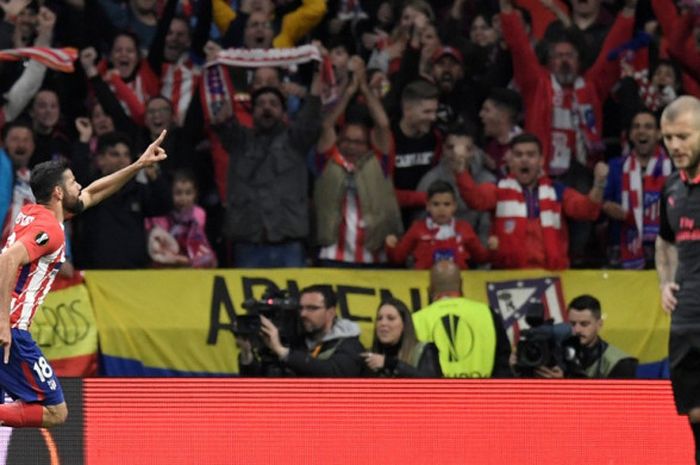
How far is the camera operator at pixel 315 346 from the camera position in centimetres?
1114

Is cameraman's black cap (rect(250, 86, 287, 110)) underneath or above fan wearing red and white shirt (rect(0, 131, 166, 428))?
above

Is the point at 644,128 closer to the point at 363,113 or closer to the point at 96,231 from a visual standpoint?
the point at 363,113

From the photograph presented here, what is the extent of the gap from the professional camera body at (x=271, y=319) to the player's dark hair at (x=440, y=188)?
182 centimetres

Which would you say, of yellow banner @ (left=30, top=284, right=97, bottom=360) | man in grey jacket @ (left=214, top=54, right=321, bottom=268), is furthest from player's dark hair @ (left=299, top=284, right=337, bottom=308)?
yellow banner @ (left=30, top=284, right=97, bottom=360)

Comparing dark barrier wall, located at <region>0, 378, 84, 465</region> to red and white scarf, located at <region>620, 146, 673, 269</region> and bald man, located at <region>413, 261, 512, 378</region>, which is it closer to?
bald man, located at <region>413, 261, 512, 378</region>

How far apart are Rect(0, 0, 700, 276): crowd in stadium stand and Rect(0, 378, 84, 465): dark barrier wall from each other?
3933 millimetres

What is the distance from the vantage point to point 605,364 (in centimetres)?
1175

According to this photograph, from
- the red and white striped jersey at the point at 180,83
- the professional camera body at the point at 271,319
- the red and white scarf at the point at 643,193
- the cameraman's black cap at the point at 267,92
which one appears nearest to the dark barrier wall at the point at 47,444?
the professional camera body at the point at 271,319

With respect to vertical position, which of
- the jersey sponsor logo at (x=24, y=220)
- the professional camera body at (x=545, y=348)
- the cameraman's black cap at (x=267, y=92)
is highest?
the cameraman's black cap at (x=267, y=92)

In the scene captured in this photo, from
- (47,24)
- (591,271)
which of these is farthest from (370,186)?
(47,24)

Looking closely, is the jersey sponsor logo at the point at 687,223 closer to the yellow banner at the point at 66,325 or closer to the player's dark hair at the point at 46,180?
the player's dark hair at the point at 46,180

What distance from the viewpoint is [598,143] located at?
14492mm

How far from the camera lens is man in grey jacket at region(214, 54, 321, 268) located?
530 inches

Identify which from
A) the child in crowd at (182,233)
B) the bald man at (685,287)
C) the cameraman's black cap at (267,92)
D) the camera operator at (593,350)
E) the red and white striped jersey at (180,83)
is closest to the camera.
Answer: the bald man at (685,287)
